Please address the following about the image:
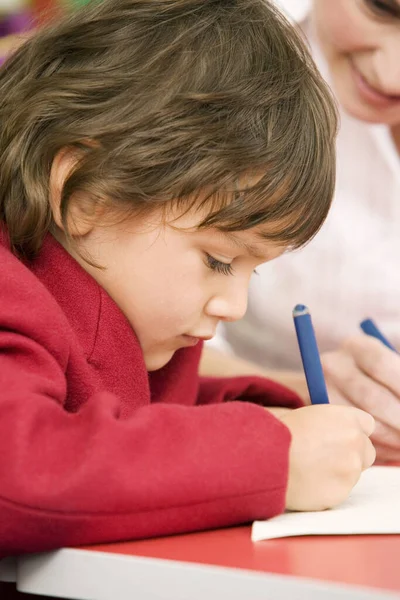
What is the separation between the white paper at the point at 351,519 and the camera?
556 millimetres

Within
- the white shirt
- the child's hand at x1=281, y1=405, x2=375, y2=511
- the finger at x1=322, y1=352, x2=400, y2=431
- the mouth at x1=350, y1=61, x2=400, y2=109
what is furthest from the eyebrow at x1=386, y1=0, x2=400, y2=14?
the child's hand at x1=281, y1=405, x2=375, y2=511

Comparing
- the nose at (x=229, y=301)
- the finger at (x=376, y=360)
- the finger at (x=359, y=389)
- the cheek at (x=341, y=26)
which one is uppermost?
the cheek at (x=341, y=26)

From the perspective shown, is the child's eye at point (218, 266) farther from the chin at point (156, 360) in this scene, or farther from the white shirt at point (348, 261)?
the white shirt at point (348, 261)

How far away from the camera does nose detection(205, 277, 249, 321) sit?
29.2 inches

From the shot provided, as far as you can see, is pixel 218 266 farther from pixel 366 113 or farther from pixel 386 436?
pixel 366 113

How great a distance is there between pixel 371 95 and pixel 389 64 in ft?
0.24

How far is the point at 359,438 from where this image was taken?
2.11 ft

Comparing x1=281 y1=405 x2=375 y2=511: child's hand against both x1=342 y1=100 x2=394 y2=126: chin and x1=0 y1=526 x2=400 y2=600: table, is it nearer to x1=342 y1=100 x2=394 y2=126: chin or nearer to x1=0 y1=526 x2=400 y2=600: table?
x1=0 y1=526 x2=400 y2=600: table

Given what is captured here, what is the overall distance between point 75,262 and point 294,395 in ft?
1.06

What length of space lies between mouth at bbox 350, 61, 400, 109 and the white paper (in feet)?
1.85

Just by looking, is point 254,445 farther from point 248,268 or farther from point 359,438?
point 248,268

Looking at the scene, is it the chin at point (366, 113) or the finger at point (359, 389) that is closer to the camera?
the finger at point (359, 389)

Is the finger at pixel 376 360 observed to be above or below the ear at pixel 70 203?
below

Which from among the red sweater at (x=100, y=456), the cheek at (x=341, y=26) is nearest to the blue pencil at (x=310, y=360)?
the red sweater at (x=100, y=456)
